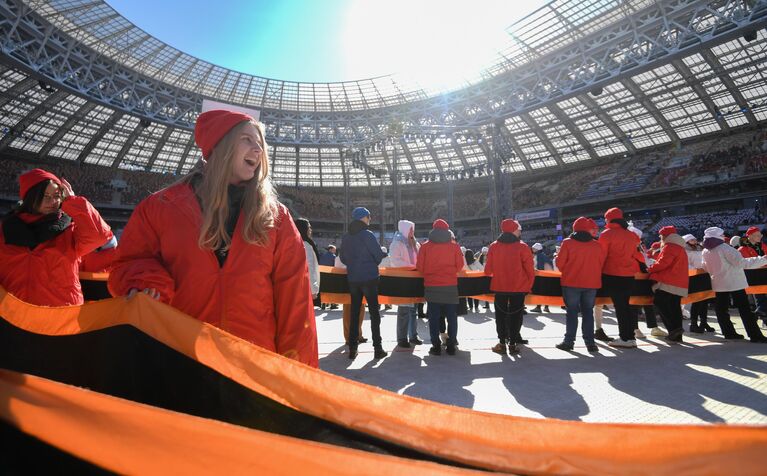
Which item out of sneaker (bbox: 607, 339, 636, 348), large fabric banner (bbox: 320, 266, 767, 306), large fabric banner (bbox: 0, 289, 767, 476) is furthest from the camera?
large fabric banner (bbox: 320, 266, 767, 306)

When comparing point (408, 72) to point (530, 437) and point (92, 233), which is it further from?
point (530, 437)

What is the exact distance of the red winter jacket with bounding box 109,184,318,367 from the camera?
5.28 ft

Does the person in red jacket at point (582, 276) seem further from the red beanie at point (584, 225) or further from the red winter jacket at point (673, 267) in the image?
the red winter jacket at point (673, 267)

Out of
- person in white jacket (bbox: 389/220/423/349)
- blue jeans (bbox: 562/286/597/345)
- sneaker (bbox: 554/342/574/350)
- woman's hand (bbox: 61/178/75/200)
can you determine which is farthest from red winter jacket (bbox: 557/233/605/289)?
woman's hand (bbox: 61/178/75/200)

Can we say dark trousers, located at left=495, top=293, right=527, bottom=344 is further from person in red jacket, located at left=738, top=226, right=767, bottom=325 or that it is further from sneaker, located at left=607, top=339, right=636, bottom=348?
person in red jacket, located at left=738, top=226, right=767, bottom=325

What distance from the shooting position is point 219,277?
164cm

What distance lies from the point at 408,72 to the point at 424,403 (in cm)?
2759

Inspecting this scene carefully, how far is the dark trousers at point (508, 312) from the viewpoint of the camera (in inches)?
241

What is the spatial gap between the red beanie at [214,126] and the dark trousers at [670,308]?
24.8 feet

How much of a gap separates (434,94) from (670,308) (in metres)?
23.4

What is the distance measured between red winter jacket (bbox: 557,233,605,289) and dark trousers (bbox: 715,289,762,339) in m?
2.57

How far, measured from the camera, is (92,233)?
9.51ft

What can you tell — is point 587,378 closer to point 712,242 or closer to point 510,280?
point 510,280

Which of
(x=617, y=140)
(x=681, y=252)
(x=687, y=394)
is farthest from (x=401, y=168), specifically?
(x=687, y=394)
